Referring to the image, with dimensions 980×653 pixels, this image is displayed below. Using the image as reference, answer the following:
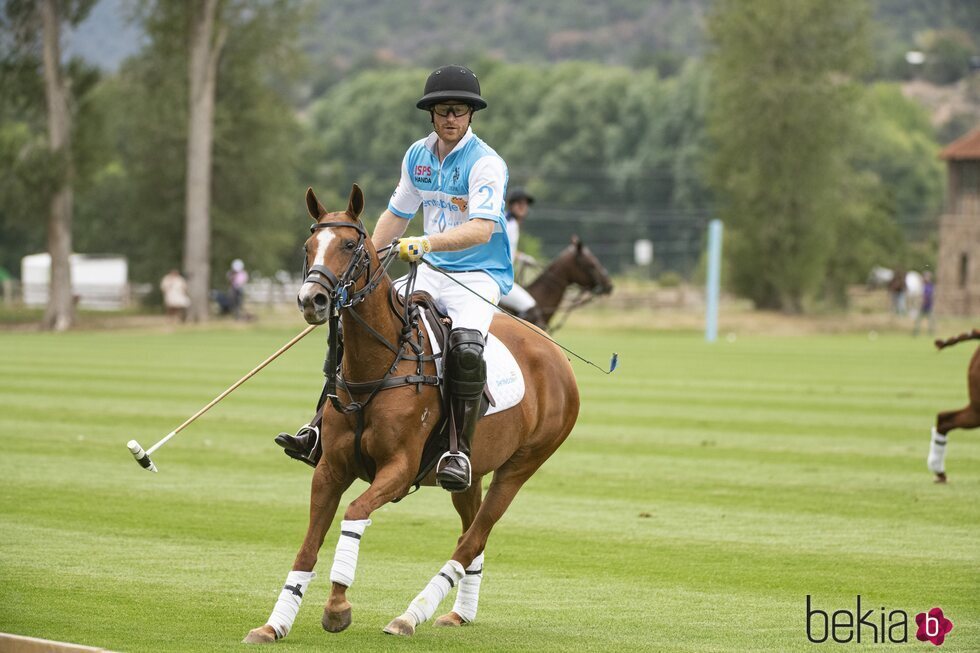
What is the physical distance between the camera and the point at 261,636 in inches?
279

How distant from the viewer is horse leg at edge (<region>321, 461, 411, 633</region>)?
7.07 metres

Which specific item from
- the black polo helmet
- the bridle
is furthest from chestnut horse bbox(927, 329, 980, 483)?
the bridle

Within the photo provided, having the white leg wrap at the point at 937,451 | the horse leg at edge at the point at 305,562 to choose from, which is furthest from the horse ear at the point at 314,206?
the white leg wrap at the point at 937,451

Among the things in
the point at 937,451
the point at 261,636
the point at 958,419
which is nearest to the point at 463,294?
the point at 261,636

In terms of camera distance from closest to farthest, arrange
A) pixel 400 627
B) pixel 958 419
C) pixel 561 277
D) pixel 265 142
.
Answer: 1. pixel 400 627
2. pixel 958 419
3. pixel 561 277
4. pixel 265 142

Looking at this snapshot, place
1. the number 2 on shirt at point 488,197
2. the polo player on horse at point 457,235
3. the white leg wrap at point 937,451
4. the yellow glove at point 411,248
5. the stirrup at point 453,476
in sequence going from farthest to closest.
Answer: the white leg wrap at point 937,451, the number 2 on shirt at point 488,197, the polo player on horse at point 457,235, the stirrup at point 453,476, the yellow glove at point 411,248

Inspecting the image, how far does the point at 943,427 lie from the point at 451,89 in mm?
7606

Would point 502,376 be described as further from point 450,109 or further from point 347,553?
point 347,553

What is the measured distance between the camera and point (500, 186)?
7.99 m

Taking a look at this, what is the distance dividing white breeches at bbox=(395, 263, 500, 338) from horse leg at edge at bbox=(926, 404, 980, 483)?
671 centimetres

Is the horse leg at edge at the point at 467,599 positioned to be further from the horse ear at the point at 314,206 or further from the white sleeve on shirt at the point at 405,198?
the horse ear at the point at 314,206

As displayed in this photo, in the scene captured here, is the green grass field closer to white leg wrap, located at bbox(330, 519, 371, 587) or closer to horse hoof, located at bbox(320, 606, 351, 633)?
horse hoof, located at bbox(320, 606, 351, 633)

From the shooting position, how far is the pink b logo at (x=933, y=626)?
7624 mm

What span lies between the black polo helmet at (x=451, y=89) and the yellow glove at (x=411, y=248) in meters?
0.94
